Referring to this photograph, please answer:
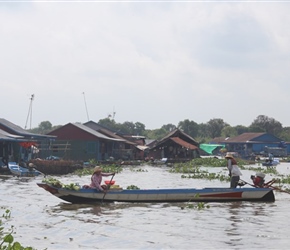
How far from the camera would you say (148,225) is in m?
13.5

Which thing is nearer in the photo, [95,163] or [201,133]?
[95,163]

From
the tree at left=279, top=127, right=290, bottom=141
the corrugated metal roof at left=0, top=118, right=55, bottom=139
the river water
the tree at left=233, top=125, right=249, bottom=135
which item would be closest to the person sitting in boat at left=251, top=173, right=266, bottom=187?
the river water

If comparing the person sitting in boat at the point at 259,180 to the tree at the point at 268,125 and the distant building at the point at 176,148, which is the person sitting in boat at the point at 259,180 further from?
the tree at the point at 268,125

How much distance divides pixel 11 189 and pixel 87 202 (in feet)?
24.9

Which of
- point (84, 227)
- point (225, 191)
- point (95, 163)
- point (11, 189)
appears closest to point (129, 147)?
point (95, 163)

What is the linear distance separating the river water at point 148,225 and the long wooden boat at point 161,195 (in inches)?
9.0

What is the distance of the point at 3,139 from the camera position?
31938mm

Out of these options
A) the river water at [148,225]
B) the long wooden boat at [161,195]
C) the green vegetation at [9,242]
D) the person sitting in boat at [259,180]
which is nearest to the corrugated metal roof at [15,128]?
the river water at [148,225]

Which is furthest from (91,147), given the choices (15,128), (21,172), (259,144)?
(259,144)

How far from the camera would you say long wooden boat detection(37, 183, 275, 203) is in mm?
16844

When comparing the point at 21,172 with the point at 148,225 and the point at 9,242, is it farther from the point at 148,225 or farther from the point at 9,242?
the point at 9,242

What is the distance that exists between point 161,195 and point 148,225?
380 centimetres

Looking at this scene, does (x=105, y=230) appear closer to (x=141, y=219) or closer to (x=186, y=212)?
(x=141, y=219)

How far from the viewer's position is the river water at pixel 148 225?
11188 mm
